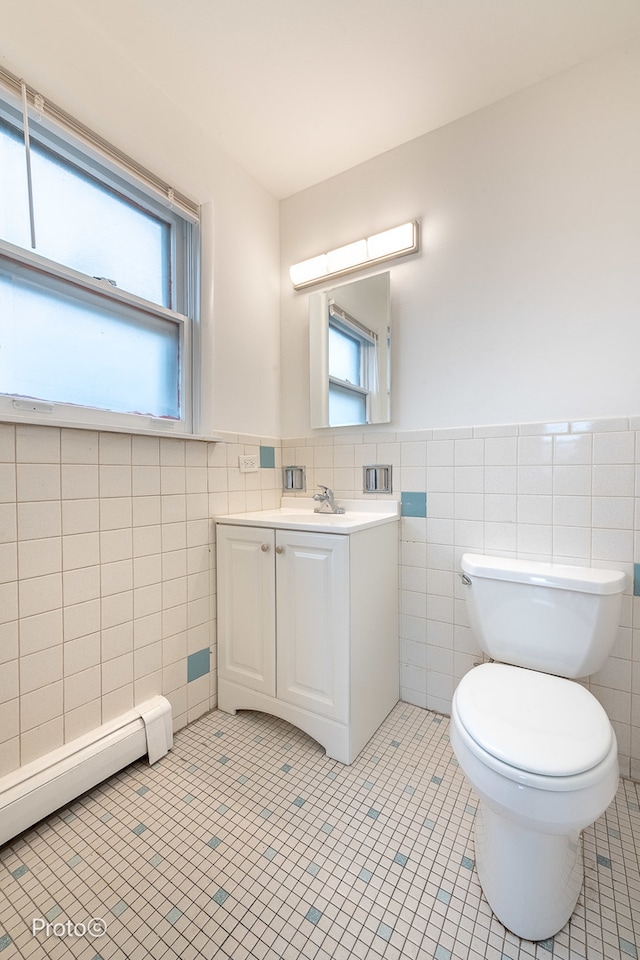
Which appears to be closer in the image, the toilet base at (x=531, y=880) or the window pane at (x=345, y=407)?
the toilet base at (x=531, y=880)

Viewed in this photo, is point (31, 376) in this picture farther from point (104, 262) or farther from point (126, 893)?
point (126, 893)

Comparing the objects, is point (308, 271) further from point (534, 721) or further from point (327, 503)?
point (534, 721)

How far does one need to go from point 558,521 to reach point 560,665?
47cm

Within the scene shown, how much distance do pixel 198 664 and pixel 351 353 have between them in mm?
1504

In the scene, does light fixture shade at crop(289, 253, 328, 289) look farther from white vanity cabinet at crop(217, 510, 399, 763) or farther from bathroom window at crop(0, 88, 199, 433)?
white vanity cabinet at crop(217, 510, 399, 763)

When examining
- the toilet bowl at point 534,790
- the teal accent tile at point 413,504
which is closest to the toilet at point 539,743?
the toilet bowl at point 534,790

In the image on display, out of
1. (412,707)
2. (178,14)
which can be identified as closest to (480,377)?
(412,707)

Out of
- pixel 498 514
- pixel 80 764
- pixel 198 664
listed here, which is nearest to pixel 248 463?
pixel 198 664

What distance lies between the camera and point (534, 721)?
35.6 inches

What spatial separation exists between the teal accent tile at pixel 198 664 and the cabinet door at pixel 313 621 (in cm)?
35

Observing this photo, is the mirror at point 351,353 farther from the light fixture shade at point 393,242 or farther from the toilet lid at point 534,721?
the toilet lid at point 534,721

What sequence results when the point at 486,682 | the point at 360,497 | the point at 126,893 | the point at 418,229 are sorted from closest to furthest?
the point at 126,893 < the point at 486,682 < the point at 418,229 < the point at 360,497

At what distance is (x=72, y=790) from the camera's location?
114 centimetres

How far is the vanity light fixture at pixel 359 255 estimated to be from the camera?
1.64m
